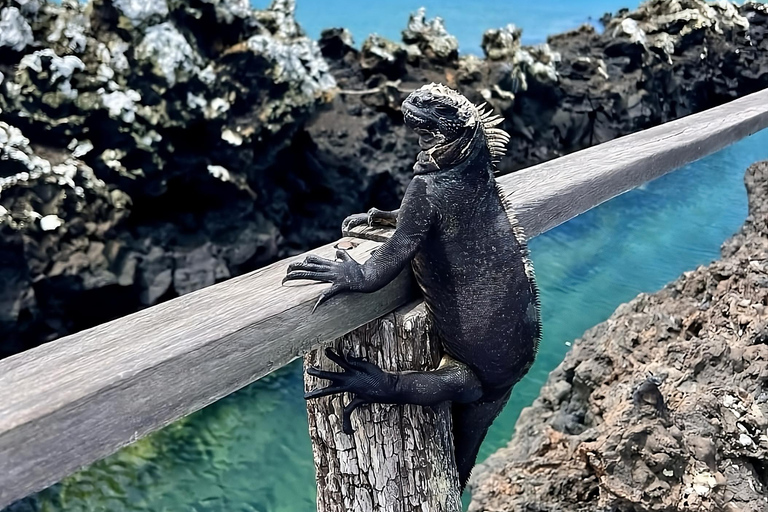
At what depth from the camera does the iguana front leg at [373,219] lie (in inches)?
53.6

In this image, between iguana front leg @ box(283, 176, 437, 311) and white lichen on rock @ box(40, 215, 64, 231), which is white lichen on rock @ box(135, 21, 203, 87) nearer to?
white lichen on rock @ box(40, 215, 64, 231)

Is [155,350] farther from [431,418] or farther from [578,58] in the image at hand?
[578,58]

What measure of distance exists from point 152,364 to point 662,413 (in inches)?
51.9

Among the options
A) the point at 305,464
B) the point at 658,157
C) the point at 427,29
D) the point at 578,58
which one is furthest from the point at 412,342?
the point at 578,58

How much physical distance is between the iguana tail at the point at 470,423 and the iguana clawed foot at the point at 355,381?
10.2 inches

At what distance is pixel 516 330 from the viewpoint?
127cm

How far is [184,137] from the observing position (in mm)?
3936

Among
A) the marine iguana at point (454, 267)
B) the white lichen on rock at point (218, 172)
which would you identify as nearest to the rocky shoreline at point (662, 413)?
the marine iguana at point (454, 267)

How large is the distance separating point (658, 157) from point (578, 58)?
467 cm

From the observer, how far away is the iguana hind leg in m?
1.17

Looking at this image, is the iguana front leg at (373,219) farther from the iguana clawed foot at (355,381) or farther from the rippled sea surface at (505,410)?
the rippled sea surface at (505,410)

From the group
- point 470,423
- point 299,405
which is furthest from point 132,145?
point 470,423

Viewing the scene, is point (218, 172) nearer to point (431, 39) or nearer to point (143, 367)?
point (431, 39)

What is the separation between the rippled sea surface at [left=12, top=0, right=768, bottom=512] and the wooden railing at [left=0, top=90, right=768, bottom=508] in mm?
2585
